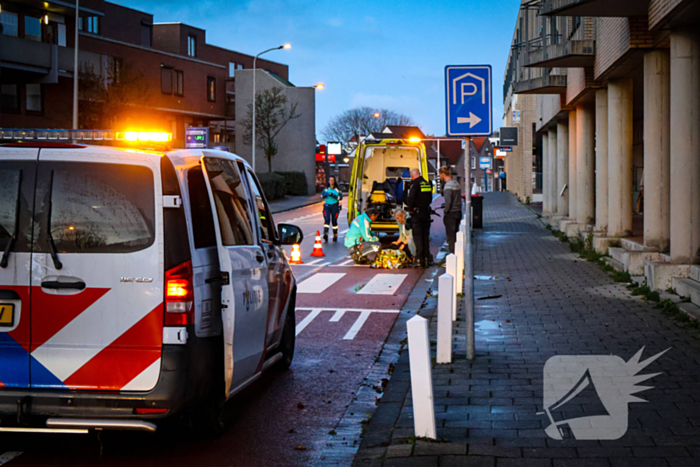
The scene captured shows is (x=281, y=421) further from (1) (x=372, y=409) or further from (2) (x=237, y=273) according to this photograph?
(2) (x=237, y=273)

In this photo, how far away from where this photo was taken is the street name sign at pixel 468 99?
7.76 meters

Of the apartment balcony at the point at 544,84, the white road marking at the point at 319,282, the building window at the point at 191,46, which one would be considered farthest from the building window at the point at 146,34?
the white road marking at the point at 319,282

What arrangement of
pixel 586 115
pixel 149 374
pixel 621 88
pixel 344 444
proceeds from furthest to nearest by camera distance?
pixel 586 115 < pixel 621 88 < pixel 344 444 < pixel 149 374

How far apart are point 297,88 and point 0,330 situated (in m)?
61.3

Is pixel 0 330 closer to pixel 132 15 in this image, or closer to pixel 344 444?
pixel 344 444

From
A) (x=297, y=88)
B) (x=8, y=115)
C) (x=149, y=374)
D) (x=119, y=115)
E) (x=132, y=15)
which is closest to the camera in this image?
(x=149, y=374)

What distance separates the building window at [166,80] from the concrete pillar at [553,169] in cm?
2872

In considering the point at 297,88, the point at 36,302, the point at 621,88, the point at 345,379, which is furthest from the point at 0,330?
the point at 297,88

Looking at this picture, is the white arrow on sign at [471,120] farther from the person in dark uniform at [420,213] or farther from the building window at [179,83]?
the building window at [179,83]

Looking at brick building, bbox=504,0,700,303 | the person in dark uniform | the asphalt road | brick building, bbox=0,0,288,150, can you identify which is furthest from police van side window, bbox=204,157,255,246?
brick building, bbox=0,0,288,150

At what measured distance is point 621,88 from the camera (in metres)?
16.0

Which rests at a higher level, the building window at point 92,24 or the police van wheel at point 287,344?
the building window at point 92,24

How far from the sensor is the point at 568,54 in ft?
54.9

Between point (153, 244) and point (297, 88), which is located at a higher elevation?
Answer: point (297, 88)
